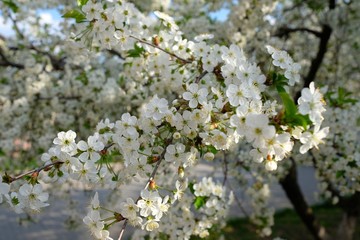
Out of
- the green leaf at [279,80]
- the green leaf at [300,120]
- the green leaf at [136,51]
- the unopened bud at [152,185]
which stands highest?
the green leaf at [136,51]

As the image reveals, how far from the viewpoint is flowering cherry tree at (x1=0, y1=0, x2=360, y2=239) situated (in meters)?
1.86

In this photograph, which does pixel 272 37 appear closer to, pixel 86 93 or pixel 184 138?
pixel 86 93

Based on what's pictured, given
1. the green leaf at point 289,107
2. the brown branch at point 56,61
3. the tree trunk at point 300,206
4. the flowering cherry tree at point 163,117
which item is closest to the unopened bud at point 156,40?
the flowering cherry tree at point 163,117

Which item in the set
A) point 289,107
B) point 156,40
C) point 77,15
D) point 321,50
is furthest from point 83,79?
point 289,107

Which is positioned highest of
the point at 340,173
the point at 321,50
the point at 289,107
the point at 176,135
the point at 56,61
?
the point at 321,50

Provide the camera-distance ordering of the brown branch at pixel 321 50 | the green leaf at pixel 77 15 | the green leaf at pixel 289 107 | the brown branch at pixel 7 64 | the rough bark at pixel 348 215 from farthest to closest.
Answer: the rough bark at pixel 348 215 → the brown branch at pixel 321 50 → the brown branch at pixel 7 64 → the green leaf at pixel 77 15 → the green leaf at pixel 289 107

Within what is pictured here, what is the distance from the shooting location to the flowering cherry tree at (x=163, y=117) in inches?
73.4

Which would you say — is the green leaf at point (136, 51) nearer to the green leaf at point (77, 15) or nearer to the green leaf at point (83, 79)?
the green leaf at point (77, 15)

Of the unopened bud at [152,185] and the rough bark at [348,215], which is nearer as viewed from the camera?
the unopened bud at [152,185]

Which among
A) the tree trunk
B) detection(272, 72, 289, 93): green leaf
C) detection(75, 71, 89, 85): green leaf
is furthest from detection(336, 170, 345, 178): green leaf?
detection(75, 71, 89, 85): green leaf

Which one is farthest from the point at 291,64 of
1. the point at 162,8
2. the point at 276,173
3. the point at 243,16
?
A: the point at 162,8

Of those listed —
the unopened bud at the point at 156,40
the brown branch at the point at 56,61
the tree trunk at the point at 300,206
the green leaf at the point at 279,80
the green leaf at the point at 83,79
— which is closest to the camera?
the green leaf at the point at 279,80

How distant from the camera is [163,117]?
199 cm

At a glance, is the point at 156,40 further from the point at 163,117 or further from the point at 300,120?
the point at 300,120
